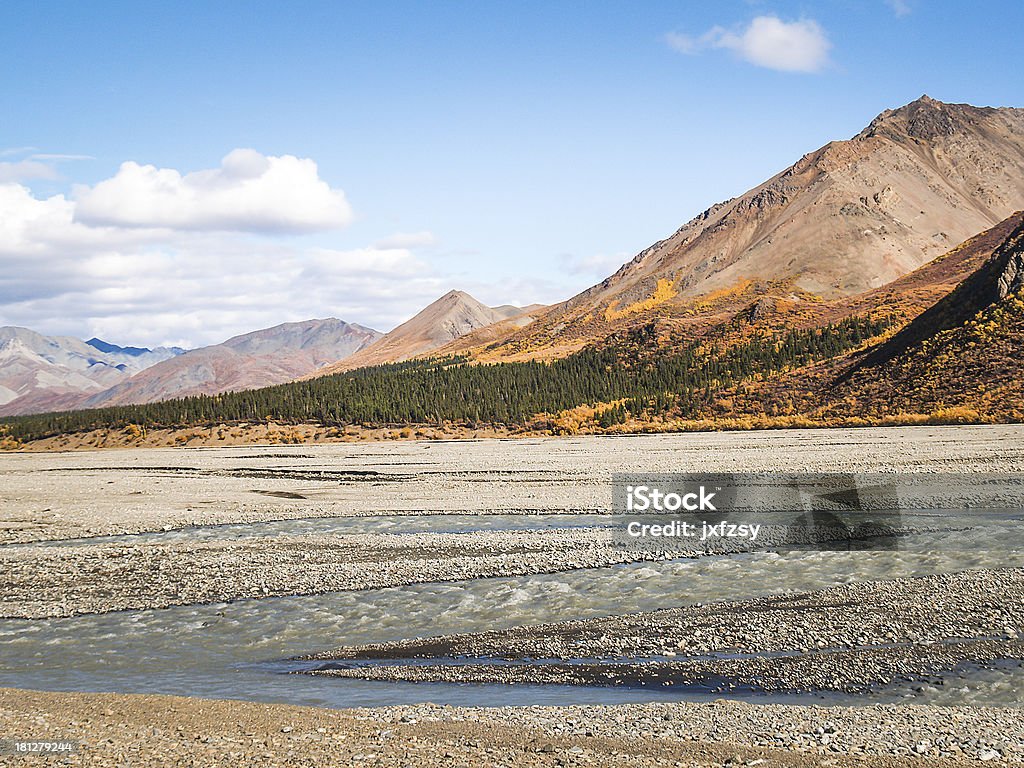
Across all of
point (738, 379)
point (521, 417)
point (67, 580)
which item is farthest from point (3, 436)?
point (67, 580)

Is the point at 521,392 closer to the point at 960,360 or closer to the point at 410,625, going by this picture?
the point at 960,360

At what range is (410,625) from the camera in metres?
16.7

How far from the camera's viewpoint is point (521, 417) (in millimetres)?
112875

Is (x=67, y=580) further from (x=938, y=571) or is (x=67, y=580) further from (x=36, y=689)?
(x=938, y=571)

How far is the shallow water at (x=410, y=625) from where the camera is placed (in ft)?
40.9

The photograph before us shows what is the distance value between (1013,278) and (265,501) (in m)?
77.6

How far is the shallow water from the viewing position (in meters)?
12.5
